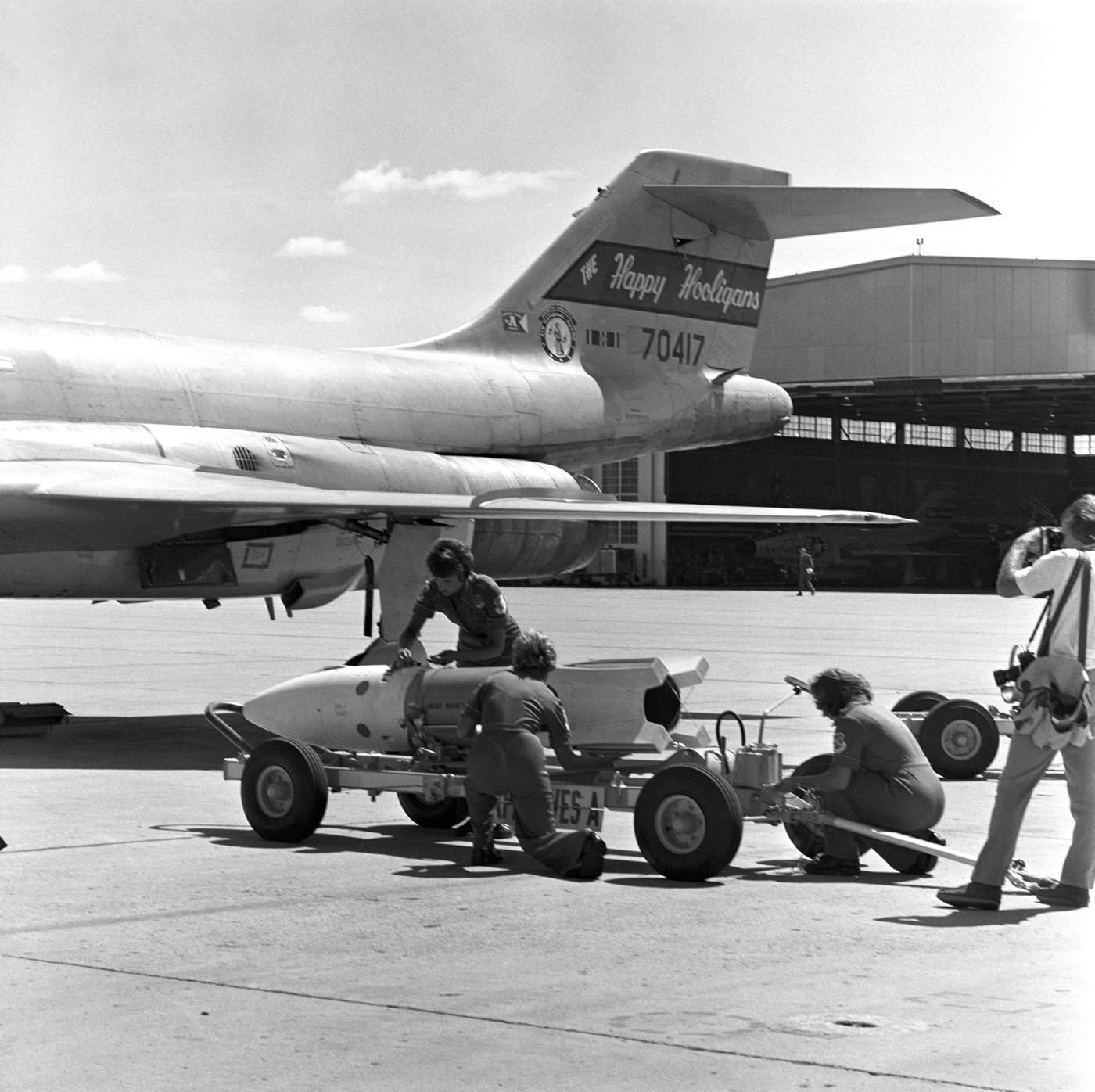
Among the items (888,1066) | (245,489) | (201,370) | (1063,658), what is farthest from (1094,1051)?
(201,370)

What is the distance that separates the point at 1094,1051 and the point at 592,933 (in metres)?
2.14

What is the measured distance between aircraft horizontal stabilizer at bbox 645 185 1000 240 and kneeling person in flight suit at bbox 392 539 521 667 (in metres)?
8.14

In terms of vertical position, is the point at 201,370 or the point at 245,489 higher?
the point at 201,370

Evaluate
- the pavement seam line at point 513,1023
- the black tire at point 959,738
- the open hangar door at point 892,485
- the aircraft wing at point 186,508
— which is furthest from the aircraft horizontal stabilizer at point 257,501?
the open hangar door at point 892,485

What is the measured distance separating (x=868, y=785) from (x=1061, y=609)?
1.29 meters

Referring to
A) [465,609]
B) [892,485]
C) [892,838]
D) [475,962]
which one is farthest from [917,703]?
[892,485]

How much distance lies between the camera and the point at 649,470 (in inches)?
2502

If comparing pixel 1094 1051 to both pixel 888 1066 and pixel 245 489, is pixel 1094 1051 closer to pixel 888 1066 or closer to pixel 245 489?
pixel 888 1066

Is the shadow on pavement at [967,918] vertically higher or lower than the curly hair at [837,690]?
lower

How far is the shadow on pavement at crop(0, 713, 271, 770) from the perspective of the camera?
11578 mm

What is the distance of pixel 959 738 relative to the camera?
1108 centimetres

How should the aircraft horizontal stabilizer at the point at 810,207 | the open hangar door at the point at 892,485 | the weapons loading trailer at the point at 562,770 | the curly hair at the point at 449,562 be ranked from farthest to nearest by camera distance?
the open hangar door at the point at 892,485 → the aircraft horizontal stabilizer at the point at 810,207 → the curly hair at the point at 449,562 → the weapons loading trailer at the point at 562,770

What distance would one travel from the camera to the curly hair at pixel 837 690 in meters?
7.64

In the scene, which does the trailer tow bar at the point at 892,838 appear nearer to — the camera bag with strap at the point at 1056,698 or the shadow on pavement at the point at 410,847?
the camera bag with strap at the point at 1056,698
